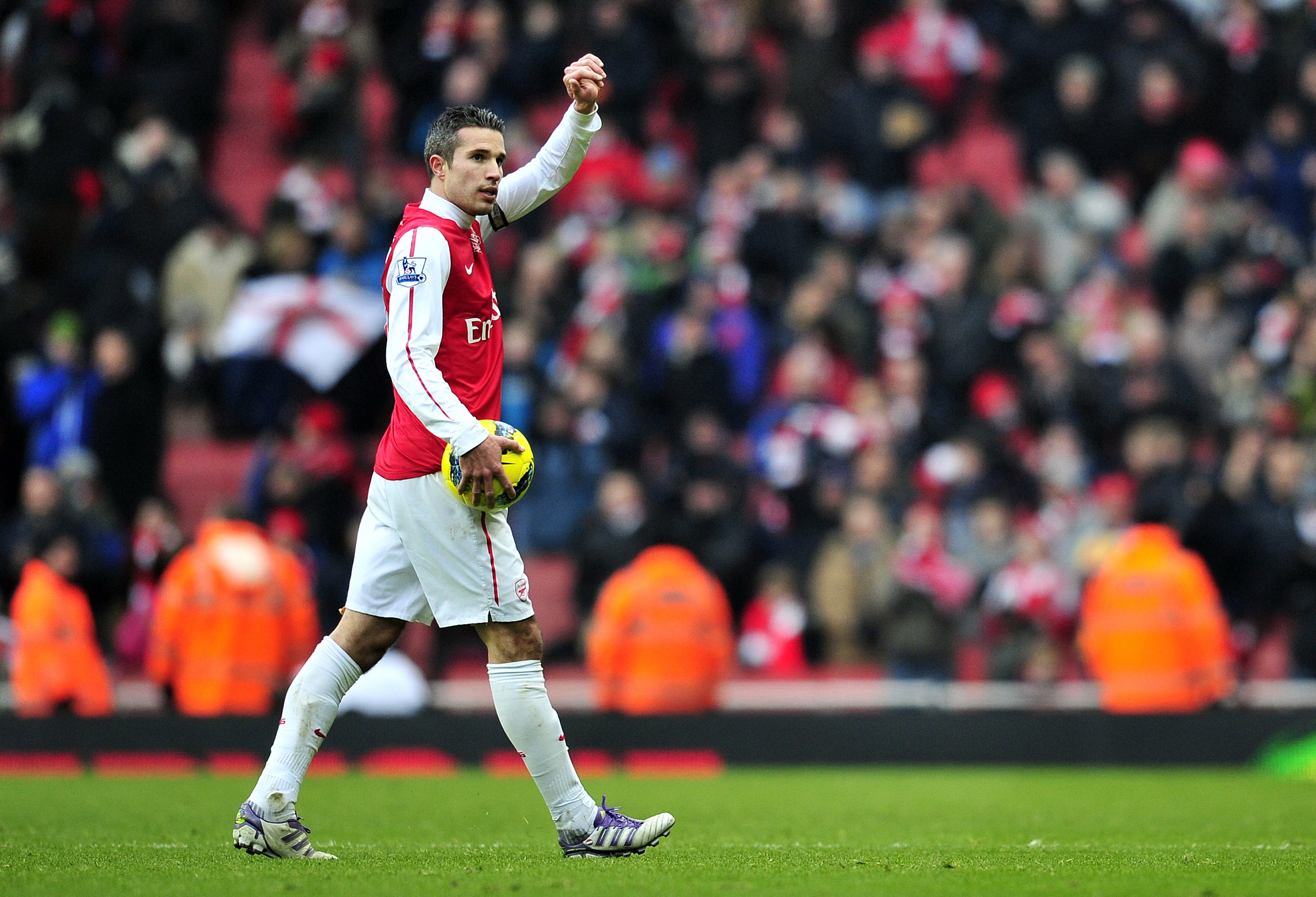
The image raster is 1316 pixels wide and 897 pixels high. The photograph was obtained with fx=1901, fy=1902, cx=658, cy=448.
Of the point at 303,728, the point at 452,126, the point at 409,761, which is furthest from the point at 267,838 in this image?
the point at 409,761

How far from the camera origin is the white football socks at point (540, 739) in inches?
257

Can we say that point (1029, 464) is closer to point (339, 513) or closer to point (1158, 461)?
point (1158, 461)

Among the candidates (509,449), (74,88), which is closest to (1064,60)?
(74,88)

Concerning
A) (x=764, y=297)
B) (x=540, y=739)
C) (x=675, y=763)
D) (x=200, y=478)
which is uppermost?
(x=764, y=297)

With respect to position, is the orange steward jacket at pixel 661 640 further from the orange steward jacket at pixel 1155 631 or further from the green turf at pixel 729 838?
the orange steward jacket at pixel 1155 631

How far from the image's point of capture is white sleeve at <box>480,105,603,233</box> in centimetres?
712

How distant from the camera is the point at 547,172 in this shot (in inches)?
283

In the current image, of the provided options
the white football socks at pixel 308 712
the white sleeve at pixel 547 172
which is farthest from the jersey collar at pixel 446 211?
the white football socks at pixel 308 712

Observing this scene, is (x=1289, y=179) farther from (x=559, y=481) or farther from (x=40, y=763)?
(x=40, y=763)

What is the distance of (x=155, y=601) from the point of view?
46.5 feet

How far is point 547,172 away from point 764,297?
9916mm

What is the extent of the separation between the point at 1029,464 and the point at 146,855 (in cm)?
999

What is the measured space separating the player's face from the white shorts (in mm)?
983

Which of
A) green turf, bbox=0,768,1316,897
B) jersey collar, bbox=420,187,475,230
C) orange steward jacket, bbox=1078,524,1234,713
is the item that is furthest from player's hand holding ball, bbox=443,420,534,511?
orange steward jacket, bbox=1078,524,1234,713
